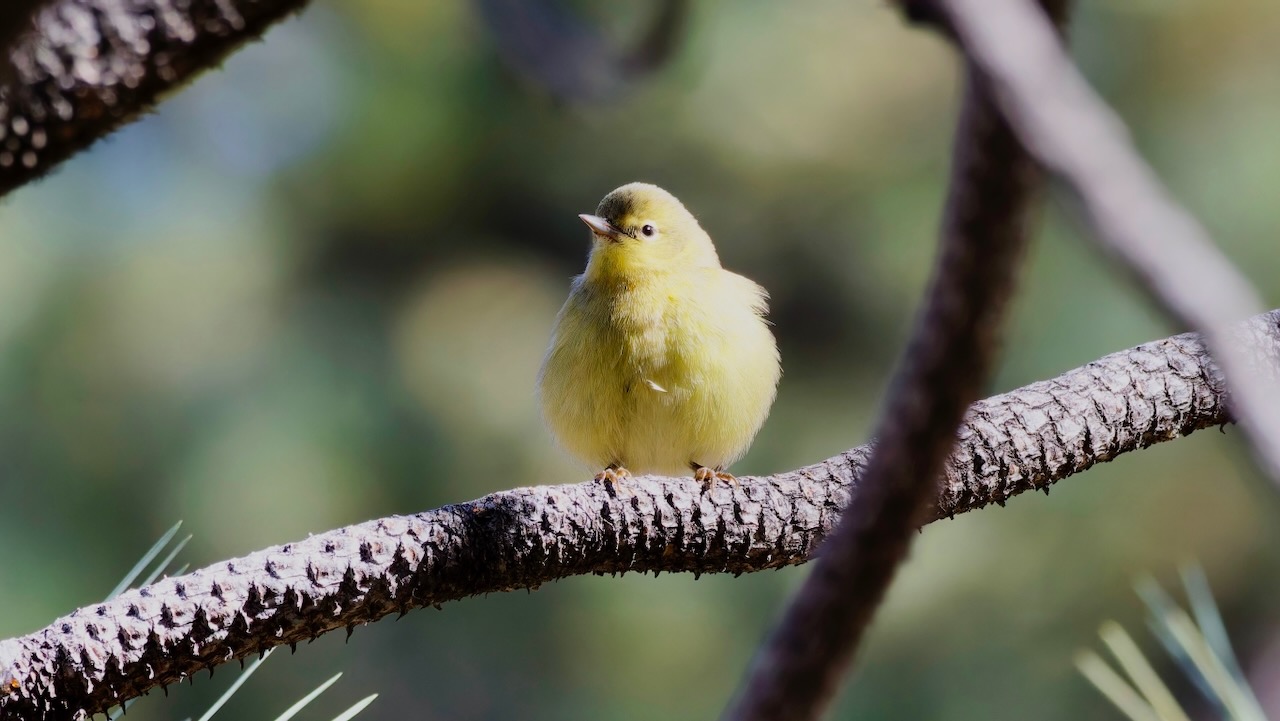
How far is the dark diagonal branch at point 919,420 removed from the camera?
0.60m

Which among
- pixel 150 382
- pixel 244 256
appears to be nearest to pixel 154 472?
pixel 150 382

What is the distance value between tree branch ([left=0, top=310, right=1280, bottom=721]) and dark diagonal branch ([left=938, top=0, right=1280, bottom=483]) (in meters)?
0.56

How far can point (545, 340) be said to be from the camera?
13.9ft

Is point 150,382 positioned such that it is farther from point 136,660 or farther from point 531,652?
point 136,660

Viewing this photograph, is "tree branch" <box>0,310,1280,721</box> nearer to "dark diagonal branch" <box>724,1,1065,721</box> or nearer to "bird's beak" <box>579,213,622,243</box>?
"dark diagonal branch" <box>724,1,1065,721</box>

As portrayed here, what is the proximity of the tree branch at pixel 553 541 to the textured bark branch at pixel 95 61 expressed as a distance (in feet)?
1.69

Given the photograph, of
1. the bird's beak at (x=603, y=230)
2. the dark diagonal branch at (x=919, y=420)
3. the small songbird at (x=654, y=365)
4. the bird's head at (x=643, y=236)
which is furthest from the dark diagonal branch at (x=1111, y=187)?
the bird's beak at (x=603, y=230)

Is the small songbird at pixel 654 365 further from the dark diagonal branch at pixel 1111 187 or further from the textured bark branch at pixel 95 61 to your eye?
the dark diagonal branch at pixel 1111 187

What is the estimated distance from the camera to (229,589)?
1220 mm

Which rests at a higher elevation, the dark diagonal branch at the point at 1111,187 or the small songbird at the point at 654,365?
the small songbird at the point at 654,365

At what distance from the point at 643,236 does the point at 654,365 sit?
1.69 ft

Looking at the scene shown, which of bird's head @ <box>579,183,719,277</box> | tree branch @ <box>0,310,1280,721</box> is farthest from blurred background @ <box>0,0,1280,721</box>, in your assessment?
tree branch @ <box>0,310,1280,721</box>

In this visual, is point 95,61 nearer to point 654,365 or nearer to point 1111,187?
point 1111,187

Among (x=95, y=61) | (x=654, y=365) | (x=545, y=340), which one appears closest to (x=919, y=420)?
(x=95, y=61)
